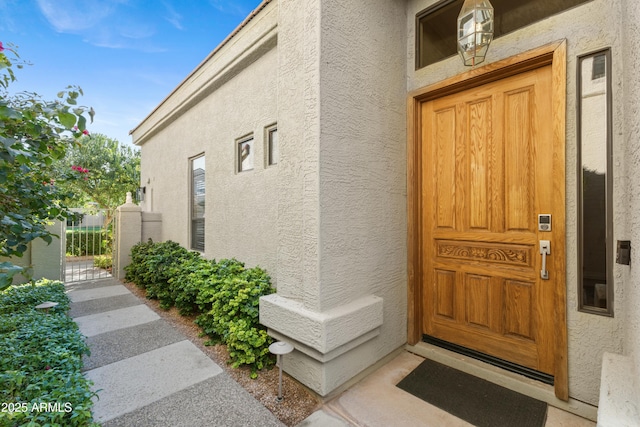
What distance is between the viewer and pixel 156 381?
2.46 meters

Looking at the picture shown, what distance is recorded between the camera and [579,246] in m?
2.04

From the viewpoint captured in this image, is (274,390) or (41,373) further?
(274,390)

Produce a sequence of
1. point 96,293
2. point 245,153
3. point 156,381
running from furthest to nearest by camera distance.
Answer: point 96,293, point 245,153, point 156,381

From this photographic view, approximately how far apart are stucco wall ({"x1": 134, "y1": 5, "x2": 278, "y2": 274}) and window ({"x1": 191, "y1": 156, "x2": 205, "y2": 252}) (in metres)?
0.16

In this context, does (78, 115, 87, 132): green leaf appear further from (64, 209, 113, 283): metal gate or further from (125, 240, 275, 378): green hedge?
(64, 209, 113, 283): metal gate

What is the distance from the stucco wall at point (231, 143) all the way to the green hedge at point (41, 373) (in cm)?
205

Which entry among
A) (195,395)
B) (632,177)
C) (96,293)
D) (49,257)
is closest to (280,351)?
(195,395)

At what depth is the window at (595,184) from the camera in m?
1.93

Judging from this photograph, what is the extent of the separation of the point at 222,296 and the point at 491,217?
2.98 m

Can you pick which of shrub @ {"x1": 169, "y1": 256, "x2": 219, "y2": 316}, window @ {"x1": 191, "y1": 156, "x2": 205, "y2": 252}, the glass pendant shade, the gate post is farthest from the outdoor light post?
the gate post

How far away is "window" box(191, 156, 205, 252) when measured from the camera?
18.3 ft

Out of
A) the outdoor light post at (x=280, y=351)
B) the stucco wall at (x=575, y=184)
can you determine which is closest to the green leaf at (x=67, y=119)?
the outdoor light post at (x=280, y=351)

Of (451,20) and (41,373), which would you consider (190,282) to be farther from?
(451,20)

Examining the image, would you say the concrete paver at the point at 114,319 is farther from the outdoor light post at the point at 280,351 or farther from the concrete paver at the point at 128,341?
the outdoor light post at the point at 280,351
